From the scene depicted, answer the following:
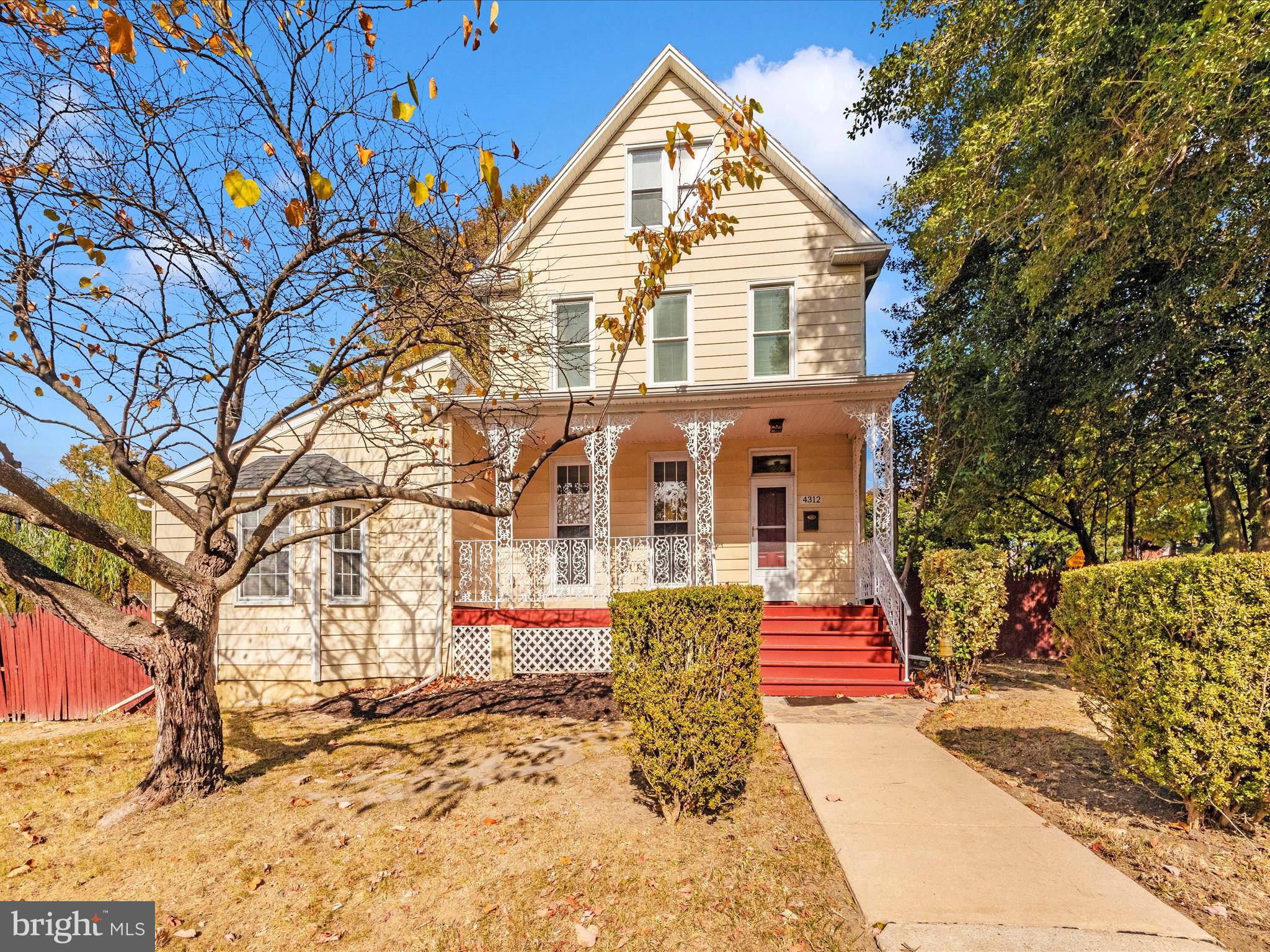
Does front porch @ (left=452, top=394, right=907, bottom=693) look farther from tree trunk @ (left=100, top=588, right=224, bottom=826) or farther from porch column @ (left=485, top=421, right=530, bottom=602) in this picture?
tree trunk @ (left=100, top=588, right=224, bottom=826)

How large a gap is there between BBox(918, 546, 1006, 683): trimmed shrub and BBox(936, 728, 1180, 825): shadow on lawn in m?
1.62

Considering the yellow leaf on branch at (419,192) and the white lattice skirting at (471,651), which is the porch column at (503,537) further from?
the yellow leaf on branch at (419,192)

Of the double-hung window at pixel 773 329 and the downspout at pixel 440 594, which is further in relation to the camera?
the double-hung window at pixel 773 329

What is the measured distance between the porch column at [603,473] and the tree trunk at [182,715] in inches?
226

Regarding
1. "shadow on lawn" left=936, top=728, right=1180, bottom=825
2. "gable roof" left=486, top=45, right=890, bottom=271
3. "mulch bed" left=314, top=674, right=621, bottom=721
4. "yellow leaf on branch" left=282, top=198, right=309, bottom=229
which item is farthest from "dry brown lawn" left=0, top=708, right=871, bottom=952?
"gable roof" left=486, top=45, right=890, bottom=271

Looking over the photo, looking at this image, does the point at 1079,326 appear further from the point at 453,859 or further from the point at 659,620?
the point at 453,859

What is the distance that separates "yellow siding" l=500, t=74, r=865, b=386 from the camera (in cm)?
1139

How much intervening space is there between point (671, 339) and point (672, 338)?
0.03 metres

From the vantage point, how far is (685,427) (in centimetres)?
1026

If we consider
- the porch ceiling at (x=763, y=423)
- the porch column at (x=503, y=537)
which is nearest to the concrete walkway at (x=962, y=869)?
the porch ceiling at (x=763, y=423)

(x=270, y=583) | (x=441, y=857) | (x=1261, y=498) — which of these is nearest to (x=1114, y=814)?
(x=441, y=857)

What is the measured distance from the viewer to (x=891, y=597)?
9414 mm

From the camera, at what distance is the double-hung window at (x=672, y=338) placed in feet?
38.6

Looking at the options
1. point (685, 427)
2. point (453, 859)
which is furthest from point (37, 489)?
point (685, 427)
